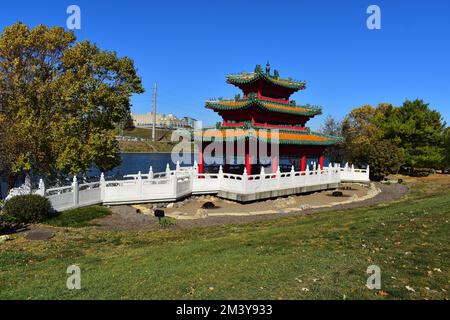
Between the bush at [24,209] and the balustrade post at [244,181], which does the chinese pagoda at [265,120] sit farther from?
the bush at [24,209]

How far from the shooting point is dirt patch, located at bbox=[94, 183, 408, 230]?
18.7 meters

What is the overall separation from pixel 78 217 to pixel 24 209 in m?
2.76

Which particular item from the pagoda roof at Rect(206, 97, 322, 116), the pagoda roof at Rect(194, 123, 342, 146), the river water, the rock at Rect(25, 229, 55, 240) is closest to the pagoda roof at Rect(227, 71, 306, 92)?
the pagoda roof at Rect(206, 97, 322, 116)

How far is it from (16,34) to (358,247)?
21429 millimetres

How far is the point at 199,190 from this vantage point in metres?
27.9

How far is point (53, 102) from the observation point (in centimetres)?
2122

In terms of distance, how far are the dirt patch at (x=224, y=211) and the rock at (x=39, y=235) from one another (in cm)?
303

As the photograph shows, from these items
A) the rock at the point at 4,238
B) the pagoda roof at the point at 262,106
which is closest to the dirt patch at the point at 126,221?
the rock at the point at 4,238

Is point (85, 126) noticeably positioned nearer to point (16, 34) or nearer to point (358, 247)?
point (16, 34)

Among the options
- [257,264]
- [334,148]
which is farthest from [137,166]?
[257,264]

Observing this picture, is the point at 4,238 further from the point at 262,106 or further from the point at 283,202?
the point at 262,106

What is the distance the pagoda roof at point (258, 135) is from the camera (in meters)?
29.0
